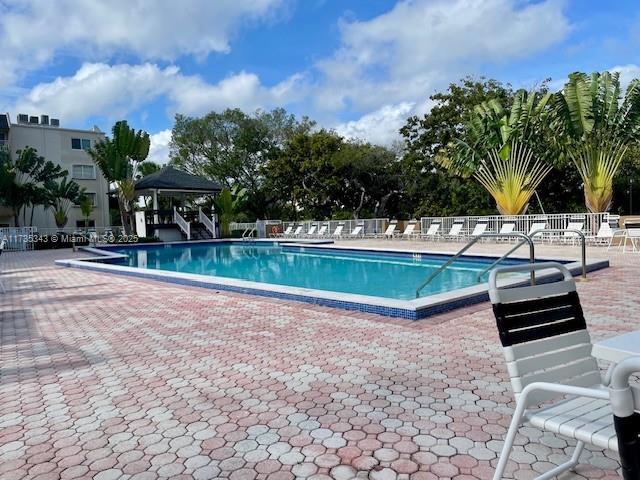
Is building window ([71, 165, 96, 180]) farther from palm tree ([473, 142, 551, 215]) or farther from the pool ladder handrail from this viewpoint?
palm tree ([473, 142, 551, 215])

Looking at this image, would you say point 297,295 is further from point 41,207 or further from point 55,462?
point 41,207

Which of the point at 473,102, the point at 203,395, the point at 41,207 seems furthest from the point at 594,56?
the point at 41,207

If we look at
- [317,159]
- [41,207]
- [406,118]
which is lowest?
[41,207]

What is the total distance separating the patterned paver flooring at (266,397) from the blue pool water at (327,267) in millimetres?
4156

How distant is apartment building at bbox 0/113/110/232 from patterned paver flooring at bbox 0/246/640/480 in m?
31.8

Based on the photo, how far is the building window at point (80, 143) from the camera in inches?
1439

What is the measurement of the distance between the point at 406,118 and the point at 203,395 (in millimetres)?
26229

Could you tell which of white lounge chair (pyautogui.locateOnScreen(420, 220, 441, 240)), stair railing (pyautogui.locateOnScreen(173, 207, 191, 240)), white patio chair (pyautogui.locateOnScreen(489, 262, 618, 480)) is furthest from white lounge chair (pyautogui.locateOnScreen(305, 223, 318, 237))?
white patio chair (pyautogui.locateOnScreen(489, 262, 618, 480))

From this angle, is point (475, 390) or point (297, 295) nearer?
point (475, 390)

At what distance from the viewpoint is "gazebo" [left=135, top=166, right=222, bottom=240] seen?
90.3 feet

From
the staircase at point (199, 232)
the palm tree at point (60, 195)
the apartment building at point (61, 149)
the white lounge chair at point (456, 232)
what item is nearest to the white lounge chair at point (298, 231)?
the staircase at point (199, 232)

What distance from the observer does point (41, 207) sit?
33.8 metres

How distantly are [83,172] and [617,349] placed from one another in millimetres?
40527

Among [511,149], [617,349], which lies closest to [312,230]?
[511,149]
